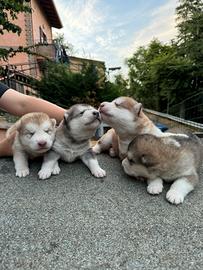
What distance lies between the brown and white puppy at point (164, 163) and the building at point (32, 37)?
26.7 feet

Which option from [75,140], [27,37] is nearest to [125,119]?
[75,140]

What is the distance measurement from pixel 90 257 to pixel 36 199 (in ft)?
2.22

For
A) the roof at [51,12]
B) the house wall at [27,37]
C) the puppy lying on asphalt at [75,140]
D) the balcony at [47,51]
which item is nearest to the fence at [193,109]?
the house wall at [27,37]

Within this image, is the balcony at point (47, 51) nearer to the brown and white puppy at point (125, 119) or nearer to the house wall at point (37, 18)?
the house wall at point (37, 18)

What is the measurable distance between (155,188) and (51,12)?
18545 mm

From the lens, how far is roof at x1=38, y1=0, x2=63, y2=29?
1650 centimetres

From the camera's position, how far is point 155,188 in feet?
6.43

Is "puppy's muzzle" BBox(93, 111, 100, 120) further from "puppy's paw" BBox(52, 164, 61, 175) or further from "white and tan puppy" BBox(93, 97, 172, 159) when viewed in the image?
"puppy's paw" BBox(52, 164, 61, 175)

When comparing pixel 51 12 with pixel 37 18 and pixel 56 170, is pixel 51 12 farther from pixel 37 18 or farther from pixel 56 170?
pixel 56 170

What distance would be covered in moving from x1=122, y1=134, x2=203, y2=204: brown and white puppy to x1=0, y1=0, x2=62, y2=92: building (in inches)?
321

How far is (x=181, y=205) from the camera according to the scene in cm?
183

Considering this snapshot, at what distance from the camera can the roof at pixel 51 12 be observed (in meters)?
16.5

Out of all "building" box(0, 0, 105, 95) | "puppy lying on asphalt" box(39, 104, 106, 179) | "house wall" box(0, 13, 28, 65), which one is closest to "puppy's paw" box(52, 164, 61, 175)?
"puppy lying on asphalt" box(39, 104, 106, 179)

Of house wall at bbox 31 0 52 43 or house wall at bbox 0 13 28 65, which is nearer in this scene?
house wall at bbox 0 13 28 65
